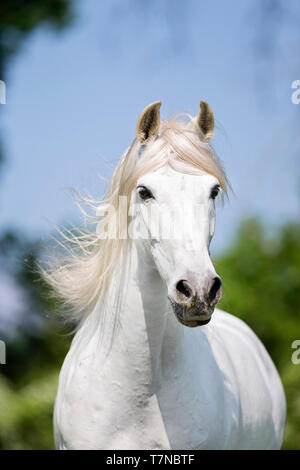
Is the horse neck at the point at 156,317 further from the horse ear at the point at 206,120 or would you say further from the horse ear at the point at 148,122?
the horse ear at the point at 206,120

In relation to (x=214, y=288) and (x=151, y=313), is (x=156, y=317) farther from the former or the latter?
(x=214, y=288)

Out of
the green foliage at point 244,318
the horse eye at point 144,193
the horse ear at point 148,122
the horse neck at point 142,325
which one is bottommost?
the green foliage at point 244,318

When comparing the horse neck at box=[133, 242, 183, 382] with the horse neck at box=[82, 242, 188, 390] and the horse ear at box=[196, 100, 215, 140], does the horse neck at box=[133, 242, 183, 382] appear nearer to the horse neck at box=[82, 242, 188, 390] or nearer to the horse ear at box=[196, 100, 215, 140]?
the horse neck at box=[82, 242, 188, 390]

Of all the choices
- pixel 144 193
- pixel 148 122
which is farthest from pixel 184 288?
pixel 148 122

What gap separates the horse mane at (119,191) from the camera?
2.49m

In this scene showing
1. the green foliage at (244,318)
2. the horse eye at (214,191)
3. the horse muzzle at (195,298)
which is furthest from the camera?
the green foliage at (244,318)

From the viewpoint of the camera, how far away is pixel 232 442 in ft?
10.0

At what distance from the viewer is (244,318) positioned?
9438 mm

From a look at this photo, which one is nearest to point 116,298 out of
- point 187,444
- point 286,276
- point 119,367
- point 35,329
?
point 119,367

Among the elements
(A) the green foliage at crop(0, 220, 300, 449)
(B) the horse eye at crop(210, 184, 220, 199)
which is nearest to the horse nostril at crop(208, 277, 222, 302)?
(B) the horse eye at crop(210, 184, 220, 199)

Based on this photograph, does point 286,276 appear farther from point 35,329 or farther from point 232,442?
point 232,442

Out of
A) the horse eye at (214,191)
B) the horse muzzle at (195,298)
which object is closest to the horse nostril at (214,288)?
the horse muzzle at (195,298)

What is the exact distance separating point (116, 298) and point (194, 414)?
2.05 ft

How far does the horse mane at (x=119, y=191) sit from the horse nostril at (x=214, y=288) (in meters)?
0.49
